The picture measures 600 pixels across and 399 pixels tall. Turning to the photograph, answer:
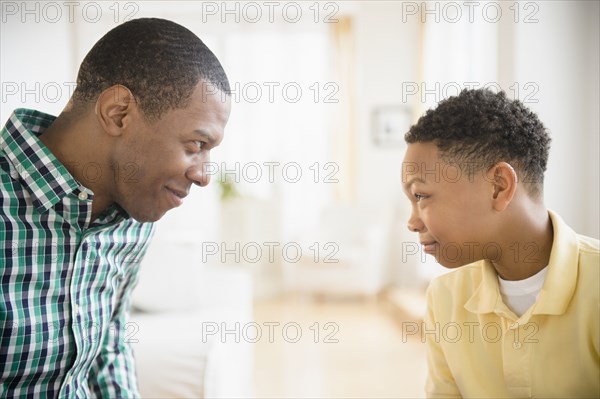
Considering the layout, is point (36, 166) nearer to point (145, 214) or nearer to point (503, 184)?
point (145, 214)

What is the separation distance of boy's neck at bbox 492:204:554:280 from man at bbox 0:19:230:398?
0.60 m

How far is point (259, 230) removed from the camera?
5.05 metres

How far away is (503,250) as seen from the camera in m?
1.09

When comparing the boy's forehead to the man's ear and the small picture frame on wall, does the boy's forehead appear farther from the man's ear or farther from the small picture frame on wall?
the small picture frame on wall

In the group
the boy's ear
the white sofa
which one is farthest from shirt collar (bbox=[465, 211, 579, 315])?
the white sofa

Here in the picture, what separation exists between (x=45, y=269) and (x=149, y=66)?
41 centimetres

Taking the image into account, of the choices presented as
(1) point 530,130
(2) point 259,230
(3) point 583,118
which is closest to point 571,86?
(3) point 583,118

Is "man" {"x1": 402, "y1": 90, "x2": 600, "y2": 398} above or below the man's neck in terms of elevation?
below

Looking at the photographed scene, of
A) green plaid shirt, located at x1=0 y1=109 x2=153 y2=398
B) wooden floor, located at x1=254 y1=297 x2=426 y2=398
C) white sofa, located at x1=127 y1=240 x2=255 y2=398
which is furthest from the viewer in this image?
wooden floor, located at x1=254 y1=297 x2=426 y2=398

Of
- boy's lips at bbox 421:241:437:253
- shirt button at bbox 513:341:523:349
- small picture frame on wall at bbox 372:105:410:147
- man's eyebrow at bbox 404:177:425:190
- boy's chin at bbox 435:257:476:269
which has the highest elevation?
small picture frame on wall at bbox 372:105:410:147

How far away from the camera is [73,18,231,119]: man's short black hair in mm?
1030

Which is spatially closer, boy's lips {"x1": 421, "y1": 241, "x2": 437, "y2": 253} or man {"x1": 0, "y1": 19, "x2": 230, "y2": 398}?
man {"x1": 0, "y1": 19, "x2": 230, "y2": 398}

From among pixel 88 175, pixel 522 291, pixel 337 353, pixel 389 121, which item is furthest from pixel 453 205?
pixel 389 121

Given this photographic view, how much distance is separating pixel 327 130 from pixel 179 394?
4152 mm
